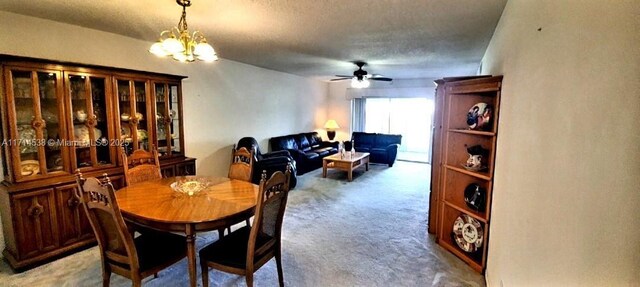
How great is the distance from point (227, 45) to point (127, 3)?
1591 mm

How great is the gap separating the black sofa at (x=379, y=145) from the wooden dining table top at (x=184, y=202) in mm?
5200

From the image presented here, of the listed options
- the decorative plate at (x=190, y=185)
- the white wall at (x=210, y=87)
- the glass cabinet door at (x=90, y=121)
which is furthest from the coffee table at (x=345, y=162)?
the glass cabinet door at (x=90, y=121)

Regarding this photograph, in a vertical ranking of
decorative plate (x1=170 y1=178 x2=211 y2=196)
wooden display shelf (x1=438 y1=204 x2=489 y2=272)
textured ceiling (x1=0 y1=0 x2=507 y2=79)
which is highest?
textured ceiling (x1=0 y1=0 x2=507 y2=79)

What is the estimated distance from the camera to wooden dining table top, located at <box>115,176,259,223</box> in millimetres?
1968

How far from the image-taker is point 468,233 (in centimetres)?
279

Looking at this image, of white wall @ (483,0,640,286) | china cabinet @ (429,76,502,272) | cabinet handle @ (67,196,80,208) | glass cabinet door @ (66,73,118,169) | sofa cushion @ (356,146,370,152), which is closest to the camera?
white wall @ (483,0,640,286)

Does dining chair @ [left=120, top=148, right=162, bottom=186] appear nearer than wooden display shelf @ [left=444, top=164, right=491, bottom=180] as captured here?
No

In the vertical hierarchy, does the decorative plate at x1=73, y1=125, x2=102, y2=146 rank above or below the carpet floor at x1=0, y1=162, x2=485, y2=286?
above

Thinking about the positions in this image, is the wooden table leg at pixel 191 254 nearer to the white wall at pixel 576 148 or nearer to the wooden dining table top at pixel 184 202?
the wooden dining table top at pixel 184 202

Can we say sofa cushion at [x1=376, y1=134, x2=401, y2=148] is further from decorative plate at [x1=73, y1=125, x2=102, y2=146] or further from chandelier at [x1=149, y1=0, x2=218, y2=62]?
decorative plate at [x1=73, y1=125, x2=102, y2=146]

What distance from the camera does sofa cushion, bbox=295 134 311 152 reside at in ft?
23.6

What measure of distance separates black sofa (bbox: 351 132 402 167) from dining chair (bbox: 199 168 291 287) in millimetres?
5499

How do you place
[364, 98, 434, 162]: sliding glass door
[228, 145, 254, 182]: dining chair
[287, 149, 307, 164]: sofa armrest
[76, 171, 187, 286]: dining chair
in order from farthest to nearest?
1. [364, 98, 434, 162]: sliding glass door
2. [287, 149, 307, 164]: sofa armrest
3. [228, 145, 254, 182]: dining chair
4. [76, 171, 187, 286]: dining chair

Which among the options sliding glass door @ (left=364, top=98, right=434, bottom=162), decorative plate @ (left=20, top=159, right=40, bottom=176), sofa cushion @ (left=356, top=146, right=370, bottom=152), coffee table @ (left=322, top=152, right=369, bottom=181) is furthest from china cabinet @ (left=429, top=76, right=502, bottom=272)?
sliding glass door @ (left=364, top=98, right=434, bottom=162)
